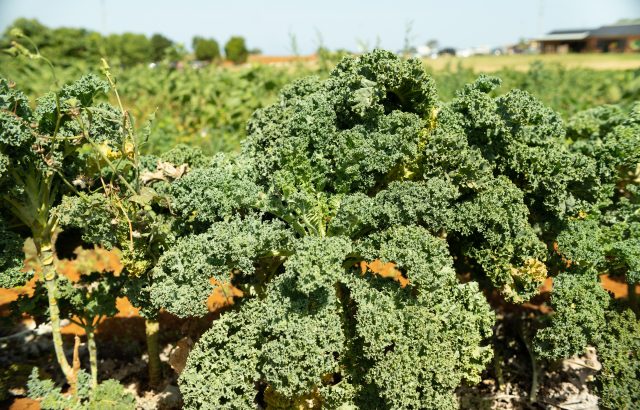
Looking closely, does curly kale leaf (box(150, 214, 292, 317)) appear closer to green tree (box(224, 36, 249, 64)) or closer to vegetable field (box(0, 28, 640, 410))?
vegetable field (box(0, 28, 640, 410))

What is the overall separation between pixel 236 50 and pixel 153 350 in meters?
37.0

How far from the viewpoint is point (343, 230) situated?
386 centimetres

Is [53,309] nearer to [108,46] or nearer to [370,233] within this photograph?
[370,233]

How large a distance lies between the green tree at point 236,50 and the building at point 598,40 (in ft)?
78.4

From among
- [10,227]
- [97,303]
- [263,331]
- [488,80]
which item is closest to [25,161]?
[10,227]

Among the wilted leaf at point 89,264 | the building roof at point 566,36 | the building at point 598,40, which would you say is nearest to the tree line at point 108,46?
the wilted leaf at point 89,264

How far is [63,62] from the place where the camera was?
77.1 feet

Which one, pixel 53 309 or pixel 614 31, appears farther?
pixel 614 31

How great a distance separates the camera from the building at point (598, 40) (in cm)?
3087

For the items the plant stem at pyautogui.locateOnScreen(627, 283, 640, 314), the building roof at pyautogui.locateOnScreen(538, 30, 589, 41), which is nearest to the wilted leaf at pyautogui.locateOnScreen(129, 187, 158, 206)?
the plant stem at pyautogui.locateOnScreen(627, 283, 640, 314)

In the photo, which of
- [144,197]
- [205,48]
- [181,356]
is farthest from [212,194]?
[205,48]

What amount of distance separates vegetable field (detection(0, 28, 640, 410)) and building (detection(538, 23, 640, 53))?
23448 millimetres

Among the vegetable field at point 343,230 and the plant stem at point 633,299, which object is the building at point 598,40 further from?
the vegetable field at point 343,230

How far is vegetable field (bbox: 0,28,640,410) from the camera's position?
138 inches
